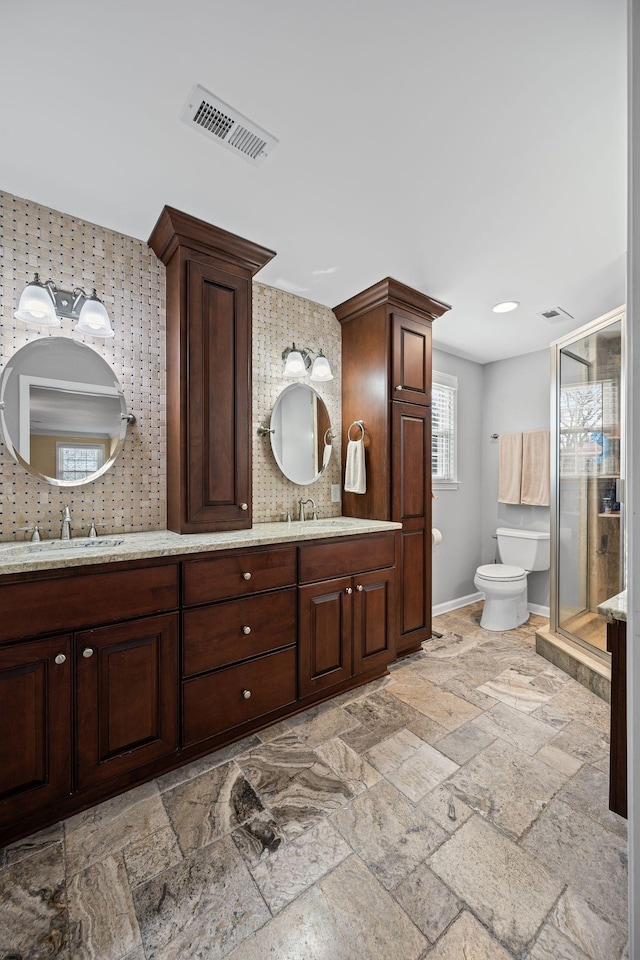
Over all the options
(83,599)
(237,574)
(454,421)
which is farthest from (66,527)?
(454,421)

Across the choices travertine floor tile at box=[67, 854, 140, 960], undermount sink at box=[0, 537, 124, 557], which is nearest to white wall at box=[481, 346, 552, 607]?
undermount sink at box=[0, 537, 124, 557]

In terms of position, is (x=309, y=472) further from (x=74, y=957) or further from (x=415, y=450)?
(x=74, y=957)

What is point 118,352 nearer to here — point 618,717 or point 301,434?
point 301,434

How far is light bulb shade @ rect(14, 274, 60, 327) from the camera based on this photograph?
6.05 ft

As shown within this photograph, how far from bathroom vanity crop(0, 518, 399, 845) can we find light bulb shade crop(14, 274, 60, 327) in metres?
1.03

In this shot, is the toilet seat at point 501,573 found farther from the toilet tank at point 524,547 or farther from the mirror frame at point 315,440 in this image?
the mirror frame at point 315,440

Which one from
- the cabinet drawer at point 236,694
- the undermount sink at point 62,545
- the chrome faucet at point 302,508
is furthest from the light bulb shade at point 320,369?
Result: the cabinet drawer at point 236,694

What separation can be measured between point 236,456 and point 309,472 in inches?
28.7

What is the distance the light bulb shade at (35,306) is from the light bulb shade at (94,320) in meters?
0.12

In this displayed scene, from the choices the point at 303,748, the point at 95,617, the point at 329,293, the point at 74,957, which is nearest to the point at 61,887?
the point at 74,957

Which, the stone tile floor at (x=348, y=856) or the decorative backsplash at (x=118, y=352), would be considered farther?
the decorative backsplash at (x=118, y=352)

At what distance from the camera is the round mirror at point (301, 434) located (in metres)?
2.79

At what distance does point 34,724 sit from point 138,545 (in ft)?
2.32

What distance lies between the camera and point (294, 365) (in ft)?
9.16
